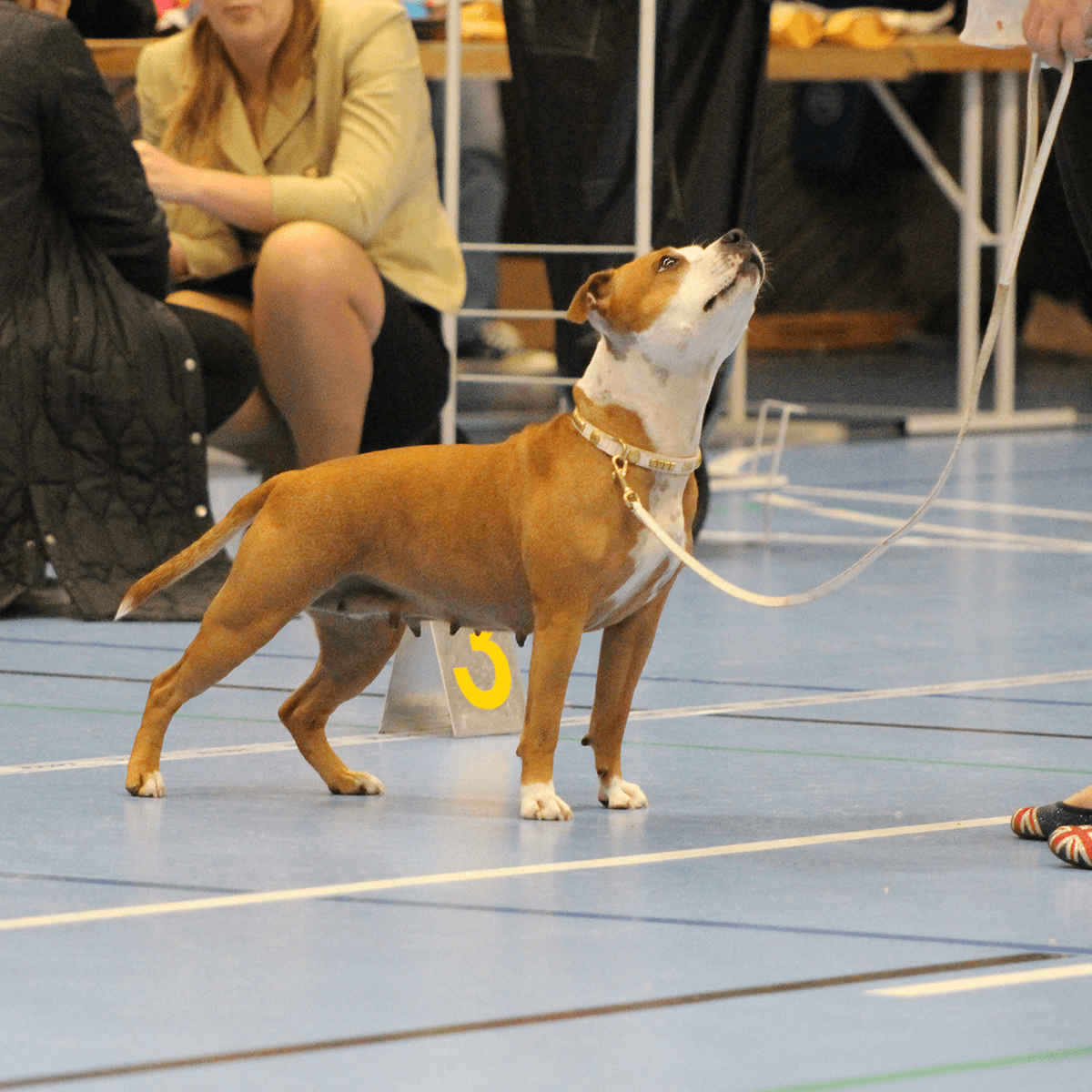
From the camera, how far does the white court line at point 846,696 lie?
114 inches

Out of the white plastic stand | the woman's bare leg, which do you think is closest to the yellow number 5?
the white plastic stand

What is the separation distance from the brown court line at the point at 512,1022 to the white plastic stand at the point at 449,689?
1.15 meters

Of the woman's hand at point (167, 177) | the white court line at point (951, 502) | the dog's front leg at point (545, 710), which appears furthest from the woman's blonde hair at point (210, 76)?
the white court line at point (951, 502)

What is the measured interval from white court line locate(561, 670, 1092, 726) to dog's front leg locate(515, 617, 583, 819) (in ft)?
1.79

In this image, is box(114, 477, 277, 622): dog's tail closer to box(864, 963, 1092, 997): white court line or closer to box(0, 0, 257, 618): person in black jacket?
box(864, 963, 1092, 997): white court line

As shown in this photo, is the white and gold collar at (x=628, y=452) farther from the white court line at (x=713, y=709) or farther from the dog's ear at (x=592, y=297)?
the white court line at (x=713, y=709)

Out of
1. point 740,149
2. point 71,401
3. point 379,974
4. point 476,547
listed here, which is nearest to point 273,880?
point 379,974

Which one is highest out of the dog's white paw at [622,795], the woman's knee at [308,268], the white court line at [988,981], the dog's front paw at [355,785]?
the white court line at [988,981]

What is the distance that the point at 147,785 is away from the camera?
2375 mm

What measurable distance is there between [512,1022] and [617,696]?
85 cm

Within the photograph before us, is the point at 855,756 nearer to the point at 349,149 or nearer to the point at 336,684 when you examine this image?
the point at 336,684

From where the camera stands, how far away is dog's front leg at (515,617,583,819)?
2.28 metres

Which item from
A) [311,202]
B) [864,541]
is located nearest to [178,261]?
[311,202]

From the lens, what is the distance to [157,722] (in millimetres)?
2420
